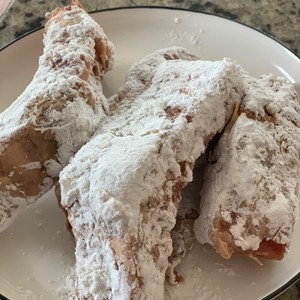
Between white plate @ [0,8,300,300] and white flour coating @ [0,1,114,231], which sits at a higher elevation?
white flour coating @ [0,1,114,231]

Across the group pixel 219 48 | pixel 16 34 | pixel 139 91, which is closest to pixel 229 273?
pixel 139 91

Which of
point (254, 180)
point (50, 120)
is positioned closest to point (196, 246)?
point (254, 180)

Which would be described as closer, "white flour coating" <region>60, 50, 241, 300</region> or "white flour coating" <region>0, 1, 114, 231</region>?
"white flour coating" <region>60, 50, 241, 300</region>

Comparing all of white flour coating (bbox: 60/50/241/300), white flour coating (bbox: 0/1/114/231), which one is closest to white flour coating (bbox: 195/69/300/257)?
white flour coating (bbox: 60/50/241/300)

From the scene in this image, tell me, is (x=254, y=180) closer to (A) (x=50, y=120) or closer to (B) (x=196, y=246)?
(B) (x=196, y=246)

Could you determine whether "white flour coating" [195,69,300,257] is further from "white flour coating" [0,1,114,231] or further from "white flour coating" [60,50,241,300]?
"white flour coating" [0,1,114,231]

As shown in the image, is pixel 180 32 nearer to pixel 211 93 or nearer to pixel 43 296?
pixel 211 93

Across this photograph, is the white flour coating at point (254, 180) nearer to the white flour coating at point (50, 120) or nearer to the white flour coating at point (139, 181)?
the white flour coating at point (139, 181)
